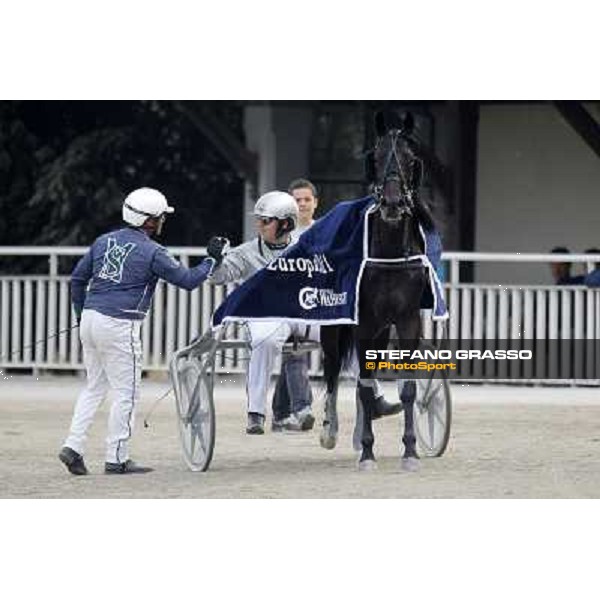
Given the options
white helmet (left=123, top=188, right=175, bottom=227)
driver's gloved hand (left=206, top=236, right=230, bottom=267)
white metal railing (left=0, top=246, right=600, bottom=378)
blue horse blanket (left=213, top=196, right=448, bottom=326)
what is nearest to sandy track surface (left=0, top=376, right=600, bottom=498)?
white metal railing (left=0, top=246, right=600, bottom=378)

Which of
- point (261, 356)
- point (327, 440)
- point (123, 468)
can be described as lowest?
point (123, 468)

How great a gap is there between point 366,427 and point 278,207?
1309 mm

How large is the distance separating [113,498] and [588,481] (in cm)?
259

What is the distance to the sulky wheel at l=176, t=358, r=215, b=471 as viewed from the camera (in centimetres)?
1134

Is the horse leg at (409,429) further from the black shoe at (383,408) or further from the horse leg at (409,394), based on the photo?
the black shoe at (383,408)

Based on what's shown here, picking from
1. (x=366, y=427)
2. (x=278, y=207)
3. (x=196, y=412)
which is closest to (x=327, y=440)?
(x=366, y=427)

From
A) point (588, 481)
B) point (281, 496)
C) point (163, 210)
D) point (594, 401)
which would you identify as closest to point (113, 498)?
point (281, 496)

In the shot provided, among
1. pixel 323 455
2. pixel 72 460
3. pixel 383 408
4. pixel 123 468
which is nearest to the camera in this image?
pixel 72 460

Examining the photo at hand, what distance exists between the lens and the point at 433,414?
12.0m

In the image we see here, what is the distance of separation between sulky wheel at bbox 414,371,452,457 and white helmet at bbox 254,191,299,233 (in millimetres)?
1200

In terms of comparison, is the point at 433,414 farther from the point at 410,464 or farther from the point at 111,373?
the point at 111,373

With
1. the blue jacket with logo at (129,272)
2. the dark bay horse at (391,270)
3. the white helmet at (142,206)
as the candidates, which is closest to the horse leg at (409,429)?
the dark bay horse at (391,270)

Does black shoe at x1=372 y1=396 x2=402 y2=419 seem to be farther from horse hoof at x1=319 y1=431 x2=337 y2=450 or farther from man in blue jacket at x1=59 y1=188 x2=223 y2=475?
man in blue jacket at x1=59 y1=188 x2=223 y2=475

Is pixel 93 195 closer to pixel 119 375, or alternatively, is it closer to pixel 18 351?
pixel 18 351
